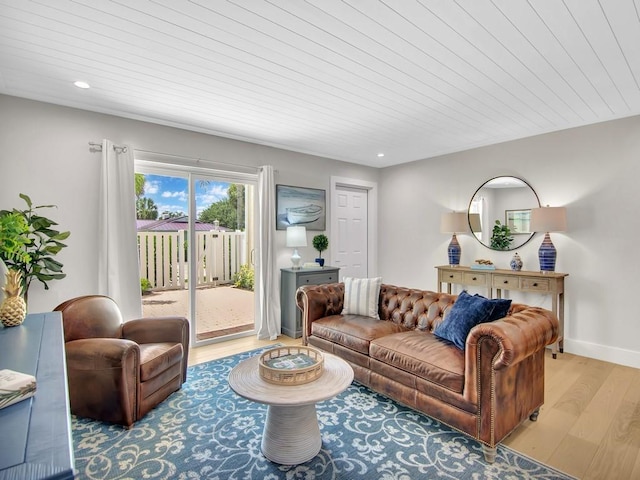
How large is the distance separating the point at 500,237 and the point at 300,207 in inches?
103

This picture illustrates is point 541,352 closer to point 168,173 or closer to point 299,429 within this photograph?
point 299,429

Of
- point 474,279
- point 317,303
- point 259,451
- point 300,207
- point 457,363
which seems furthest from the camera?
point 300,207

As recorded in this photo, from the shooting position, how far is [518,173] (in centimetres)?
412

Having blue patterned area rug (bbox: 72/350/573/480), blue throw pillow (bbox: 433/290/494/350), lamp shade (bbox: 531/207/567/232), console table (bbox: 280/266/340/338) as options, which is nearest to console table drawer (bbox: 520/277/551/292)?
lamp shade (bbox: 531/207/567/232)

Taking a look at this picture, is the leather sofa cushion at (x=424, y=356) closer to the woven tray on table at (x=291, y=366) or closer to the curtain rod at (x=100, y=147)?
the woven tray on table at (x=291, y=366)

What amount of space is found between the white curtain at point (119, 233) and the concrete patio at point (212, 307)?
0.39 meters

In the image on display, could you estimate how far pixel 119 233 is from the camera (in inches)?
130

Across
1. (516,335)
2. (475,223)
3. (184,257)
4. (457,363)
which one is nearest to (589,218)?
(475,223)

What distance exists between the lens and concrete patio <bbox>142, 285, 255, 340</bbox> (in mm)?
3831

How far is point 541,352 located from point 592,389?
114 centimetres

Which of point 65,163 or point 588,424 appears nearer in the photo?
point 588,424

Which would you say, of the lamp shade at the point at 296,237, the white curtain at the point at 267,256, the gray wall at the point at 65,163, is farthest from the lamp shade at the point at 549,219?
the gray wall at the point at 65,163

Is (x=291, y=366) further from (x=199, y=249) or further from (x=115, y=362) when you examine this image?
(x=199, y=249)

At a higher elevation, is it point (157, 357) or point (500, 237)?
point (500, 237)
